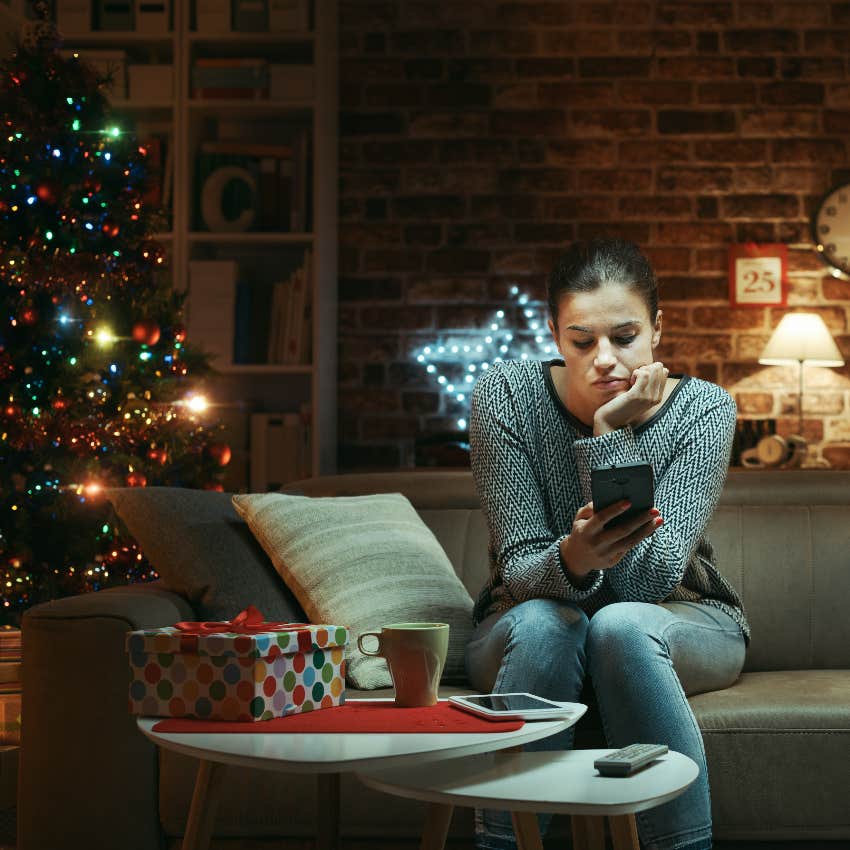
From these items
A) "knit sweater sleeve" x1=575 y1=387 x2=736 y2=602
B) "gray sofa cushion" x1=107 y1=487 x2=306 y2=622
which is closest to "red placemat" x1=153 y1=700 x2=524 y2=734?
"knit sweater sleeve" x1=575 y1=387 x2=736 y2=602

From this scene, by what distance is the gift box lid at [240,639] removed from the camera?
1316 mm

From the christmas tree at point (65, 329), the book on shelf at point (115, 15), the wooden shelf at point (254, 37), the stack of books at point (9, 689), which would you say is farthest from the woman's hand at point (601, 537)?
the book on shelf at point (115, 15)

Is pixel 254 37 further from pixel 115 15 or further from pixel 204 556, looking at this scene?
pixel 204 556

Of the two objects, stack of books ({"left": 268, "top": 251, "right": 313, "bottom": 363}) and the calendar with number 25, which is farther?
the calendar with number 25

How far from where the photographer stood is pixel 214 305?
4059mm

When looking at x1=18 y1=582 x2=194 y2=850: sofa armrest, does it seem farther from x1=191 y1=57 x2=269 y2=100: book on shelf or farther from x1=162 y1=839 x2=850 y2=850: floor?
x1=191 y1=57 x2=269 y2=100: book on shelf

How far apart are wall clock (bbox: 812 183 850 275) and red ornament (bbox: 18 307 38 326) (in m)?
2.76

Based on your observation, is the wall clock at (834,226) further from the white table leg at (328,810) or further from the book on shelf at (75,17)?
the white table leg at (328,810)

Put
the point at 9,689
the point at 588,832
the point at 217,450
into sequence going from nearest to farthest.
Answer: the point at 588,832, the point at 9,689, the point at 217,450

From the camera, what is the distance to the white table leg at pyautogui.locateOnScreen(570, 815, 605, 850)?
1392mm

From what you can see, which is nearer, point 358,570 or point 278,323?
point 358,570

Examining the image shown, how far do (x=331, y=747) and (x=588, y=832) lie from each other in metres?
0.39

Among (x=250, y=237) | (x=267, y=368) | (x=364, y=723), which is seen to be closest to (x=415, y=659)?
(x=364, y=723)

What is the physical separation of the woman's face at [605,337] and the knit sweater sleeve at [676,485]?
3.6 inches
